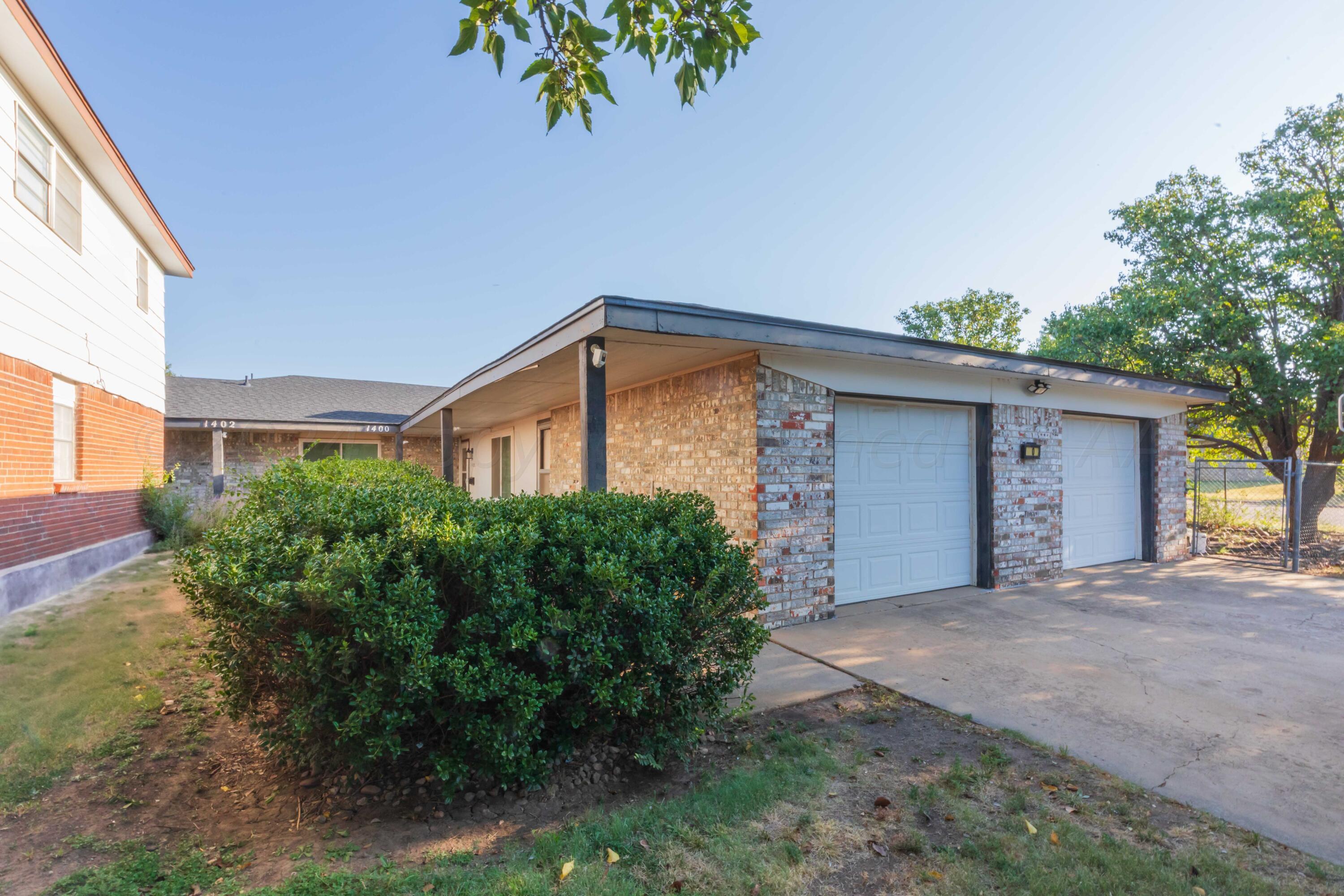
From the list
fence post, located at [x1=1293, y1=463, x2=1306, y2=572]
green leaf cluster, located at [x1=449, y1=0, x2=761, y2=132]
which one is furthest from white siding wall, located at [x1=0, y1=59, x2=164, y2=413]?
fence post, located at [x1=1293, y1=463, x2=1306, y2=572]

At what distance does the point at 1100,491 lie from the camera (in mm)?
8680

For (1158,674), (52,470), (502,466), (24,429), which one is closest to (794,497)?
(1158,674)

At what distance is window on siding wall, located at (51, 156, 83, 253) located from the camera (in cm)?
648

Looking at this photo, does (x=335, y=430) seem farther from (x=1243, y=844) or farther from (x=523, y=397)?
(x=1243, y=844)

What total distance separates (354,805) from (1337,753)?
473cm

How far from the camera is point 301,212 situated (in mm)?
16828

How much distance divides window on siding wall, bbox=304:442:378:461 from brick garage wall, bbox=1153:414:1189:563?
17.4 m

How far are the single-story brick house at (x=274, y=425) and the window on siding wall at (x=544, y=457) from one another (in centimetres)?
621

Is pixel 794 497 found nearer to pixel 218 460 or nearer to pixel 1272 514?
pixel 1272 514

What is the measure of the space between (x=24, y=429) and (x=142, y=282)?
15.9 feet

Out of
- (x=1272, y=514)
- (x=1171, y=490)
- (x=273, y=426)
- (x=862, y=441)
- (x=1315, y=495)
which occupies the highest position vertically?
(x=273, y=426)

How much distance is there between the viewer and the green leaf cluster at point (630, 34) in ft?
9.06

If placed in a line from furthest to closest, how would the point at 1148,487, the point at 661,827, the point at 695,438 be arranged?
the point at 1148,487, the point at 695,438, the point at 661,827

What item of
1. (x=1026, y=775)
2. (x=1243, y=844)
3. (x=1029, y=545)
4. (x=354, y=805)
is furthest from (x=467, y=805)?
(x=1029, y=545)
